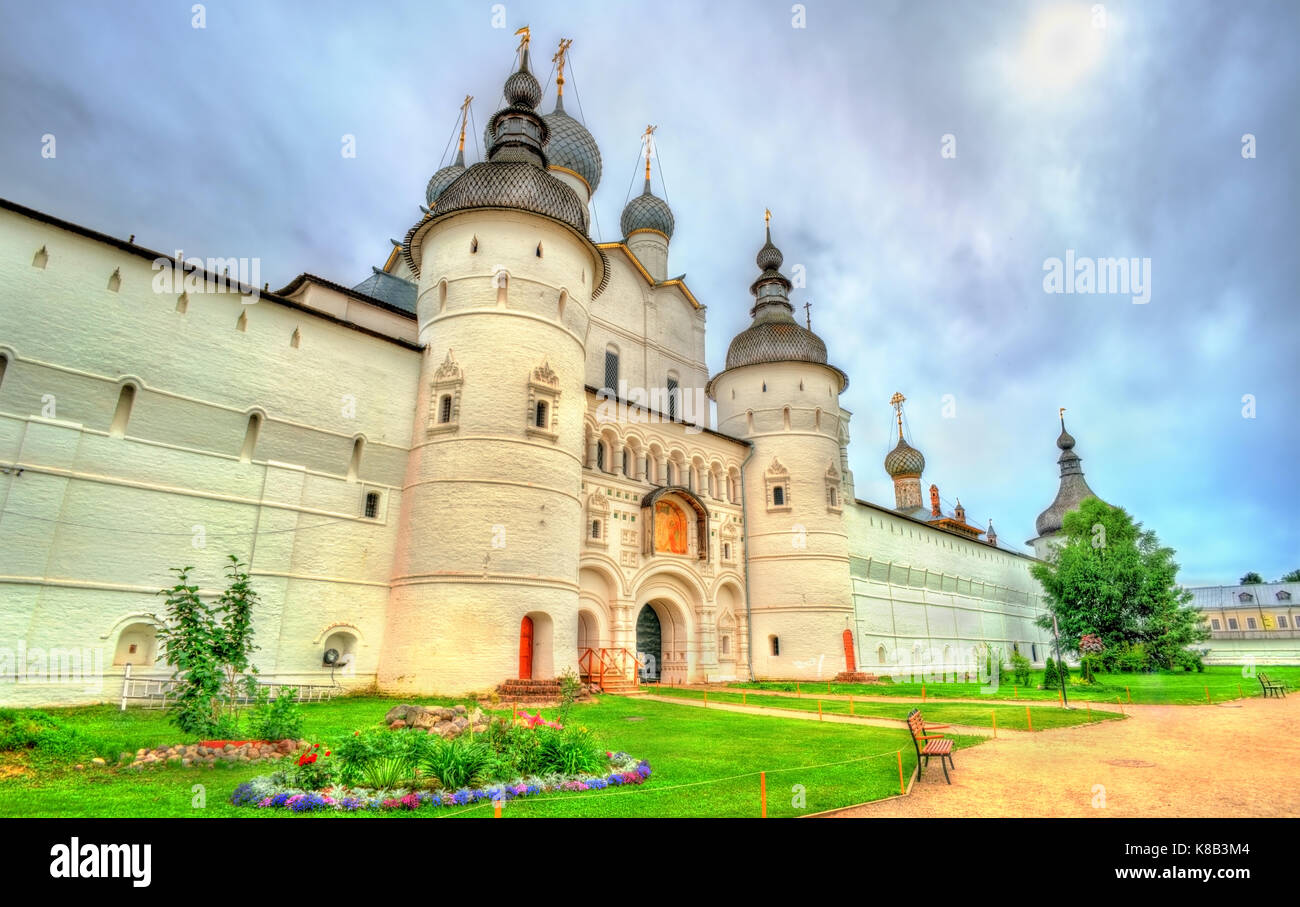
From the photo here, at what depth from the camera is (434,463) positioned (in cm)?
1948

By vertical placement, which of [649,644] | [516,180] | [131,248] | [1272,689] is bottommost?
[1272,689]

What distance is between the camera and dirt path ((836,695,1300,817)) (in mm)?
7176

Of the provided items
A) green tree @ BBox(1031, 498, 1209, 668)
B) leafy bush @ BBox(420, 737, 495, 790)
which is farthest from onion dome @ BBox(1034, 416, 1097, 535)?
leafy bush @ BBox(420, 737, 495, 790)

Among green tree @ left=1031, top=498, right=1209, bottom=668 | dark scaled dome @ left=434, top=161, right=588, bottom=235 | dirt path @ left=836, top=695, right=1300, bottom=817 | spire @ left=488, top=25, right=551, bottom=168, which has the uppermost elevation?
spire @ left=488, top=25, right=551, bottom=168

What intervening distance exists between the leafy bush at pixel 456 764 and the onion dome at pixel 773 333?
25.5 m

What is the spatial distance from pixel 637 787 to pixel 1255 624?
80987mm

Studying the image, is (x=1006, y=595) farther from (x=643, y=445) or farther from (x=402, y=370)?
(x=402, y=370)

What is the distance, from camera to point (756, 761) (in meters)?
9.65

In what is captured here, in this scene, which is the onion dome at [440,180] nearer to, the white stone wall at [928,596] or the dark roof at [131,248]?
the dark roof at [131,248]

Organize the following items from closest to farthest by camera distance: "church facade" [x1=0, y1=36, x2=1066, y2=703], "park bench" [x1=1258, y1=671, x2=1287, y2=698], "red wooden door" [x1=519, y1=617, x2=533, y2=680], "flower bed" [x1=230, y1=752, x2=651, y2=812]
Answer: "flower bed" [x1=230, y1=752, x2=651, y2=812], "church facade" [x1=0, y1=36, x2=1066, y2=703], "red wooden door" [x1=519, y1=617, x2=533, y2=680], "park bench" [x1=1258, y1=671, x2=1287, y2=698]

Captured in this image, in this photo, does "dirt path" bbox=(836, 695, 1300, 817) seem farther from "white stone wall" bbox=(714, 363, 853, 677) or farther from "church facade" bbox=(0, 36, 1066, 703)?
"white stone wall" bbox=(714, 363, 853, 677)

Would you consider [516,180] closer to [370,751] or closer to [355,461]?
[355,461]

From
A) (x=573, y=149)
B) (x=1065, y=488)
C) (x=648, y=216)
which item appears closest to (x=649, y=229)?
(x=648, y=216)

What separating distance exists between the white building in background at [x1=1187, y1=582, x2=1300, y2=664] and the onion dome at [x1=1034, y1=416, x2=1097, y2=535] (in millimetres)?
16471
